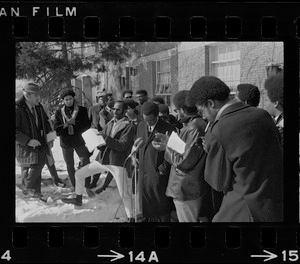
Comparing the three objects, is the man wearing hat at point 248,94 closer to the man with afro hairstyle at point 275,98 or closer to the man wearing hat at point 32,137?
the man with afro hairstyle at point 275,98

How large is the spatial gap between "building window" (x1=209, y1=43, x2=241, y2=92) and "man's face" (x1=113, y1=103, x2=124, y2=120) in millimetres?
838

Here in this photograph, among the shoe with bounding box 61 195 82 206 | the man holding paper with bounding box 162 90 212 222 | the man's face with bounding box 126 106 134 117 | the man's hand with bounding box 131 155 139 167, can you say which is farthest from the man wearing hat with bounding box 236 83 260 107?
the shoe with bounding box 61 195 82 206

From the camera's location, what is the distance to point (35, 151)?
531 centimetres

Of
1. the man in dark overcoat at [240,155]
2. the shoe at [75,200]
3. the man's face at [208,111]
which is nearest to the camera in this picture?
the man in dark overcoat at [240,155]

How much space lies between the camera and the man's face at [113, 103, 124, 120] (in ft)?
17.3

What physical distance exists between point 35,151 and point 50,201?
1.49 ft

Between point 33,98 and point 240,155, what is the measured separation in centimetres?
183

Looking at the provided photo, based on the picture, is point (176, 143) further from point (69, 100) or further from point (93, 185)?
point (69, 100)

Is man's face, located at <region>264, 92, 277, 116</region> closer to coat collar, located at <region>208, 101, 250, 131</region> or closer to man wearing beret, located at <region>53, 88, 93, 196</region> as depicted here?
coat collar, located at <region>208, 101, 250, 131</region>

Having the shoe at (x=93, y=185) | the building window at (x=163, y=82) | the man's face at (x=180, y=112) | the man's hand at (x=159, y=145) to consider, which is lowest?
the shoe at (x=93, y=185)
